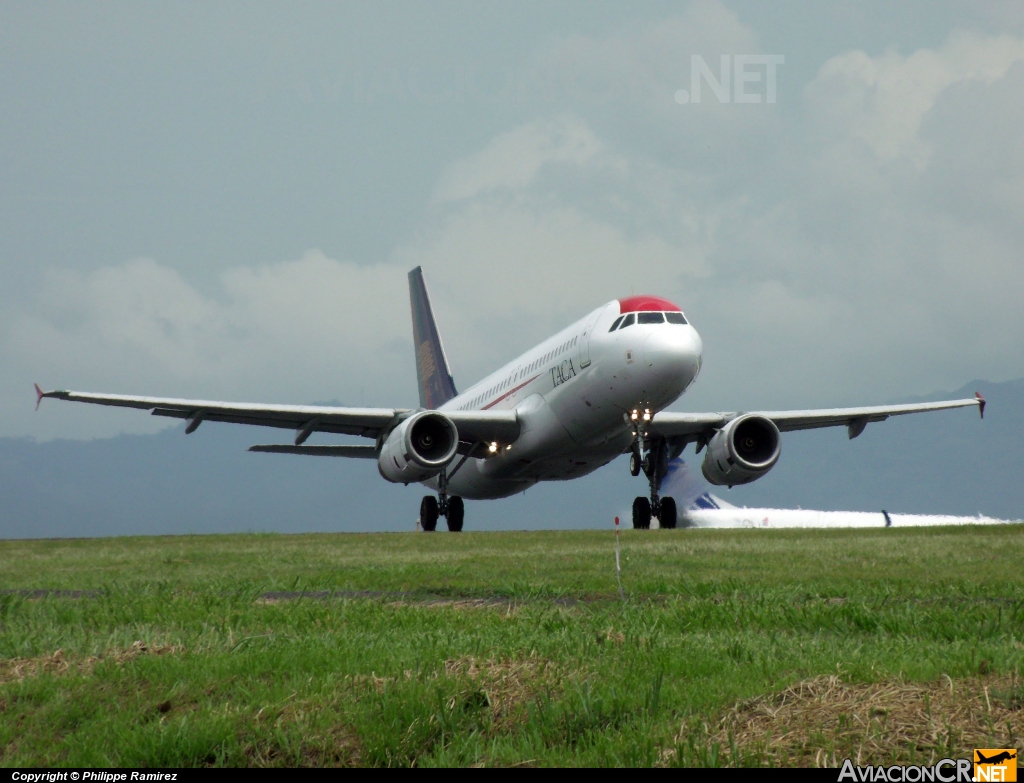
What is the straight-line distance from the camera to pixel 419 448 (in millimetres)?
27656

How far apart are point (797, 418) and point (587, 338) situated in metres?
7.38

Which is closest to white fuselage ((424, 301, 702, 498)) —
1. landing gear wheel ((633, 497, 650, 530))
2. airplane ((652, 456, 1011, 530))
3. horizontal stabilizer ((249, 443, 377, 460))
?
landing gear wheel ((633, 497, 650, 530))

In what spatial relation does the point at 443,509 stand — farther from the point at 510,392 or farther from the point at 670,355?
the point at 670,355

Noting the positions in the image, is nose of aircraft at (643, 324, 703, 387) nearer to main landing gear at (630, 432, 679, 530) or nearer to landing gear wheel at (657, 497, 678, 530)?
main landing gear at (630, 432, 679, 530)

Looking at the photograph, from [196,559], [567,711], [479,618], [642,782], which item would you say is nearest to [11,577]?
[196,559]

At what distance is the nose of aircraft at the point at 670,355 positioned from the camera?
25.4 metres

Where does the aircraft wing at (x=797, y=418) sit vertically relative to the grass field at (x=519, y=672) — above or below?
above

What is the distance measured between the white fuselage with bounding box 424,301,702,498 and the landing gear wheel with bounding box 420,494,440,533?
46.7 inches

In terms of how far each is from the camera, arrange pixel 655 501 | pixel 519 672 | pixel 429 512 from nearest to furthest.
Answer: pixel 519 672
pixel 655 501
pixel 429 512

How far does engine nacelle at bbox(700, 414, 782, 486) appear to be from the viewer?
27562 millimetres

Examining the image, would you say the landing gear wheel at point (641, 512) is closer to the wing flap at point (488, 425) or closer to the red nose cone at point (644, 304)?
the wing flap at point (488, 425)

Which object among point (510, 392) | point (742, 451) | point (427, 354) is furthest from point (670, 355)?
point (427, 354)

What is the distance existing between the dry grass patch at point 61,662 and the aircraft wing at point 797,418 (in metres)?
22.0

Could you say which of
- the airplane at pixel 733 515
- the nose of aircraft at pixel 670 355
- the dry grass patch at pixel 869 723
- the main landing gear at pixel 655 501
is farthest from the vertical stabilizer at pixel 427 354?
the dry grass patch at pixel 869 723
